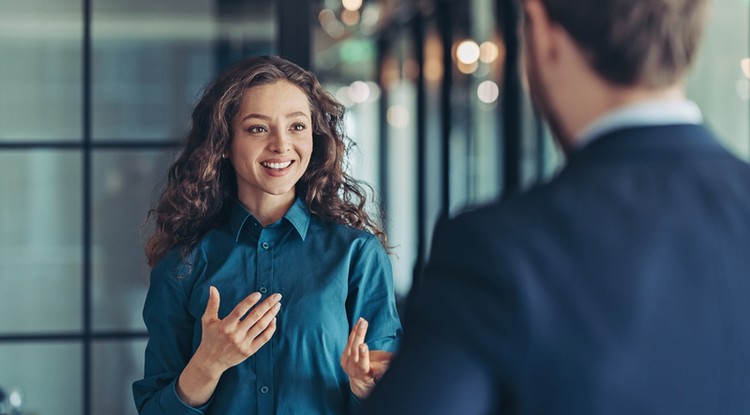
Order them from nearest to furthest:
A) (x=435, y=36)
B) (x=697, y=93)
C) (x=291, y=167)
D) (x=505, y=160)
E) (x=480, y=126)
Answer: (x=291, y=167)
(x=697, y=93)
(x=505, y=160)
(x=480, y=126)
(x=435, y=36)

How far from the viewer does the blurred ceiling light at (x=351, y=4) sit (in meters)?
7.51

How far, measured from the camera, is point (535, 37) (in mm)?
807

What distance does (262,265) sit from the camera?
1.80 m

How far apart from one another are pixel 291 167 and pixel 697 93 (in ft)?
5.93

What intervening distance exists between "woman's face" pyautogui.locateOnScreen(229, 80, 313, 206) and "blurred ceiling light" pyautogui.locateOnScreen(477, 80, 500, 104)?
393 cm

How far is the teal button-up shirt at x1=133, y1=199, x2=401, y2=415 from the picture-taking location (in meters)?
1.71

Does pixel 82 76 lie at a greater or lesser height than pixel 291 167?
greater

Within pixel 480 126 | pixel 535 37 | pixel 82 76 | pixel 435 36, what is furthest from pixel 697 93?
pixel 435 36

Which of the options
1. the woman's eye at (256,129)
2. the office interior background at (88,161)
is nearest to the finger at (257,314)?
the woman's eye at (256,129)

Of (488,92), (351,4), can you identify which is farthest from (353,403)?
(351,4)

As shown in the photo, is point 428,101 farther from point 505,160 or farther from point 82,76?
point 82,76

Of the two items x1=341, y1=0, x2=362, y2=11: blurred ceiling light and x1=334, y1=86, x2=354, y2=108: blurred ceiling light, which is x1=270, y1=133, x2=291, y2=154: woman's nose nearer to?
x1=341, y1=0, x2=362, y2=11: blurred ceiling light

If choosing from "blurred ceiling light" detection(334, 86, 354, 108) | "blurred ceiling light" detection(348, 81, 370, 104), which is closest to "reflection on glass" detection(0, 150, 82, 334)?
"blurred ceiling light" detection(348, 81, 370, 104)

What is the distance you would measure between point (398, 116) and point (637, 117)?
962 centimetres
